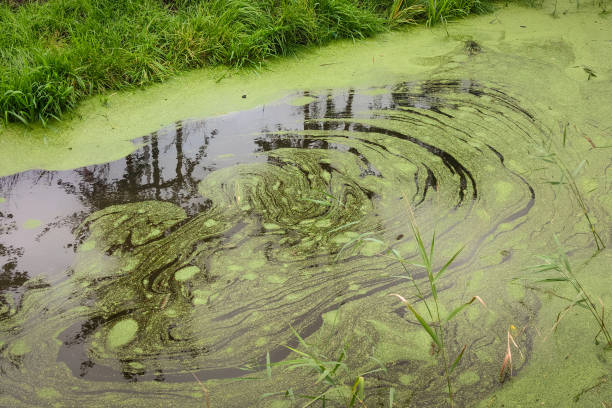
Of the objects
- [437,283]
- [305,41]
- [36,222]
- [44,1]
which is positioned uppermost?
[44,1]

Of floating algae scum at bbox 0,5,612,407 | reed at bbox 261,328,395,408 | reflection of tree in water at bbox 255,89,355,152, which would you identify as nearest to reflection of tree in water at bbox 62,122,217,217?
floating algae scum at bbox 0,5,612,407

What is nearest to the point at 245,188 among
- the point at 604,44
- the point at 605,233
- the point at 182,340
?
the point at 182,340

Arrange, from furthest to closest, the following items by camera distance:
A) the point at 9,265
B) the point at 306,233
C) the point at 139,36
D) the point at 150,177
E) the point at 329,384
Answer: the point at 139,36, the point at 150,177, the point at 306,233, the point at 9,265, the point at 329,384

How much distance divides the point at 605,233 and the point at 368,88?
1.39 metres

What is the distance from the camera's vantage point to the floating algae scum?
1250 mm

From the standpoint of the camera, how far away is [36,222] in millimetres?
1772

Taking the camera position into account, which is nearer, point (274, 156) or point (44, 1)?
point (274, 156)

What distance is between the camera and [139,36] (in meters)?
2.70

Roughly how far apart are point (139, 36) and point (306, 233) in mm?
1685

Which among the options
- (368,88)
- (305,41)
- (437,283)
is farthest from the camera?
(305,41)

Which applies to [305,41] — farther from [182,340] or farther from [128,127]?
[182,340]

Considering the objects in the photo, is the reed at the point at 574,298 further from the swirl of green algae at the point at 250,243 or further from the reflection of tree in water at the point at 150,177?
the reflection of tree in water at the point at 150,177

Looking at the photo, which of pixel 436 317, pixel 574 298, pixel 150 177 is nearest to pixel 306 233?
pixel 436 317

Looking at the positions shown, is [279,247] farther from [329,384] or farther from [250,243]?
[329,384]
